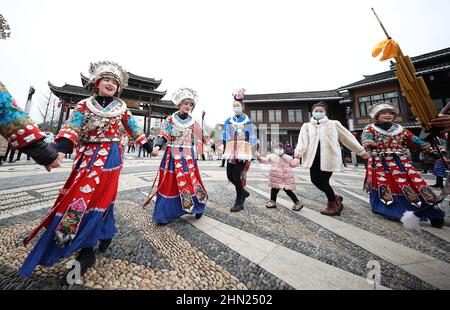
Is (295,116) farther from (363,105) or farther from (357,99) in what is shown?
(363,105)

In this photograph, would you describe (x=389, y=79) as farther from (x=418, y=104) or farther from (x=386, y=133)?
(x=418, y=104)

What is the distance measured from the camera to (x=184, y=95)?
2689mm

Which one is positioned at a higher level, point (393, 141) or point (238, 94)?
point (238, 94)

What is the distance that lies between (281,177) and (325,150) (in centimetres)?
82

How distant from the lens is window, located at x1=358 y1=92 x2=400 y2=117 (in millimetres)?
14086

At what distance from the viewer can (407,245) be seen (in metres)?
1.83

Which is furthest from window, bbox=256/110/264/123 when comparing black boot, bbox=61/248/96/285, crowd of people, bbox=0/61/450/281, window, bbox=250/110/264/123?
black boot, bbox=61/248/96/285

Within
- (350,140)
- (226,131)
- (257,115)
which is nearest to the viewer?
(350,140)

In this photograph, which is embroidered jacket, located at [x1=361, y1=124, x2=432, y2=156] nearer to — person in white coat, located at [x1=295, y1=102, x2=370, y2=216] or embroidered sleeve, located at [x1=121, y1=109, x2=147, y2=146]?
person in white coat, located at [x1=295, y1=102, x2=370, y2=216]

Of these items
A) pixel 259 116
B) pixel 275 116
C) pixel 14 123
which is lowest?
pixel 14 123

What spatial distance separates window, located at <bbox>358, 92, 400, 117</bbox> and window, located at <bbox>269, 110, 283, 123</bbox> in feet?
27.8

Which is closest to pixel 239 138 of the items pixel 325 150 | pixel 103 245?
pixel 325 150

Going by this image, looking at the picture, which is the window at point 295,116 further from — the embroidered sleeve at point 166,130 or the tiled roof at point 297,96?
the embroidered sleeve at point 166,130
